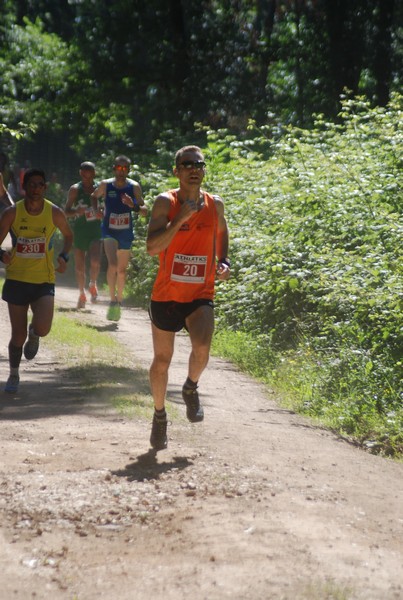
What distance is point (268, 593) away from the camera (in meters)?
4.45

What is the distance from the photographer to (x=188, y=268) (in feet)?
22.8

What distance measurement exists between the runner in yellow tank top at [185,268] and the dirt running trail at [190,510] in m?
0.53

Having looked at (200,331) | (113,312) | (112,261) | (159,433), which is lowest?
(159,433)

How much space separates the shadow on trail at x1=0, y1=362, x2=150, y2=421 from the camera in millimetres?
8508

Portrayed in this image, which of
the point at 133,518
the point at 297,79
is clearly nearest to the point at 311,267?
the point at 133,518

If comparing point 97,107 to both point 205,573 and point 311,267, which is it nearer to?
point 311,267

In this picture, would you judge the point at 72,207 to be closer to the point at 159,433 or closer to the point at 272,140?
the point at 272,140

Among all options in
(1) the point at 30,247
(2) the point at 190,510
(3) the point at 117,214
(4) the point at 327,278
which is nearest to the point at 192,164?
(2) the point at 190,510

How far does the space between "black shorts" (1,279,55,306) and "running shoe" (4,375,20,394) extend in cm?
62

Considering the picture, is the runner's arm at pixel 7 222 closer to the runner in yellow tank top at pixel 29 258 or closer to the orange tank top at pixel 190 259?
the runner in yellow tank top at pixel 29 258

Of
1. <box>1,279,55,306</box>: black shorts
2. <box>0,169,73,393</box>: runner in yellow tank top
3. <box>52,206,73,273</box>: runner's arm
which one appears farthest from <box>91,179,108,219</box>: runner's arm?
<box>1,279,55,306</box>: black shorts

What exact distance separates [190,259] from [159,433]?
3.75 ft

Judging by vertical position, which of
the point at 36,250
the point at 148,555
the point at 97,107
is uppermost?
the point at 97,107

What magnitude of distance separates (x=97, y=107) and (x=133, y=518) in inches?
936
